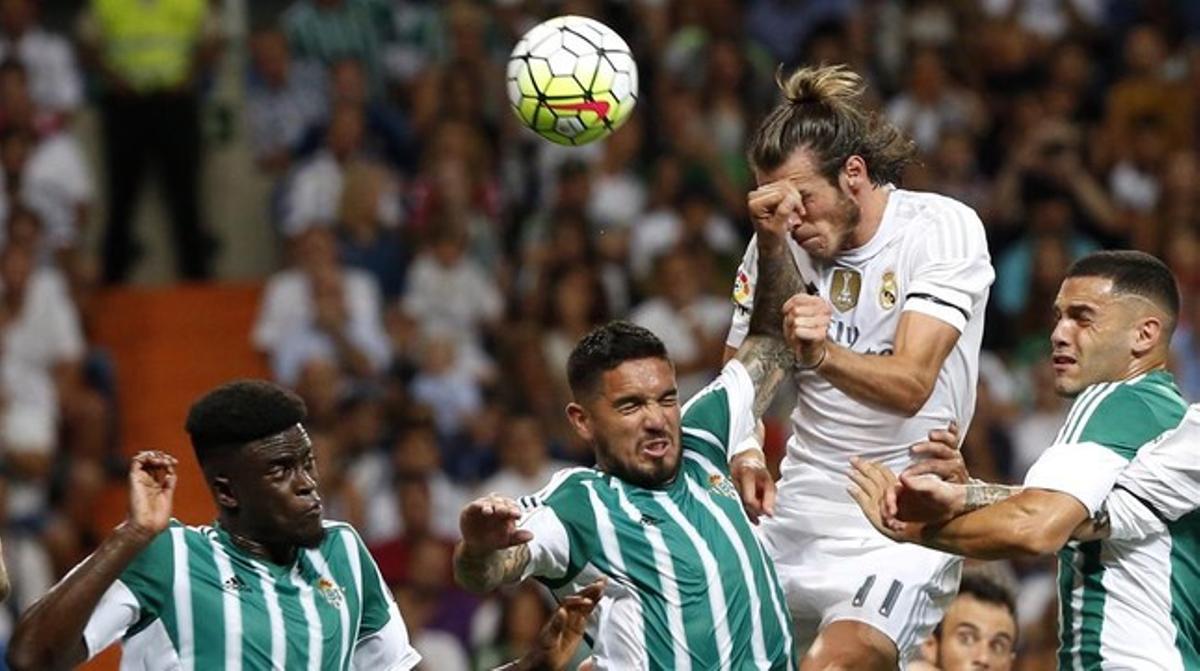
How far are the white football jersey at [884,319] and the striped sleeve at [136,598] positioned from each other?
233cm

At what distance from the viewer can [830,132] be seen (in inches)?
306

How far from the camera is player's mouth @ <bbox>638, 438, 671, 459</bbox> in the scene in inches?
283

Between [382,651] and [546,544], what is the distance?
0.59 m

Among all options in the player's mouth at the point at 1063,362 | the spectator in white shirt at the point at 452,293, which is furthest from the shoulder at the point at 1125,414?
the spectator in white shirt at the point at 452,293

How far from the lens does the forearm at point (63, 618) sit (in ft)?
20.6

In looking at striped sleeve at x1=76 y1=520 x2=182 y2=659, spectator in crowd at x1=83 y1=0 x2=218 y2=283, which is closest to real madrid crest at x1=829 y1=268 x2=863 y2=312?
striped sleeve at x1=76 y1=520 x2=182 y2=659

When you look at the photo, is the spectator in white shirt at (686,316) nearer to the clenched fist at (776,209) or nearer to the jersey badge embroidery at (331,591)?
the clenched fist at (776,209)

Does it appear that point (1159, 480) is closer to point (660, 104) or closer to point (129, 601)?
point (129, 601)

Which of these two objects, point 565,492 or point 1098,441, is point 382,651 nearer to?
point 565,492

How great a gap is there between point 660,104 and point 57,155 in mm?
3901

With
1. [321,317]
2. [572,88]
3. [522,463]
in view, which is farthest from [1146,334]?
[321,317]

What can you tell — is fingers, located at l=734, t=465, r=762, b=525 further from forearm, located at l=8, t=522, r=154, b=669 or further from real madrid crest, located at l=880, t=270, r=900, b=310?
forearm, located at l=8, t=522, r=154, b=669

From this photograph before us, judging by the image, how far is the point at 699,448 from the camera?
7523mm

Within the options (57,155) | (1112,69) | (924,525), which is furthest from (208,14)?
(924,525)
